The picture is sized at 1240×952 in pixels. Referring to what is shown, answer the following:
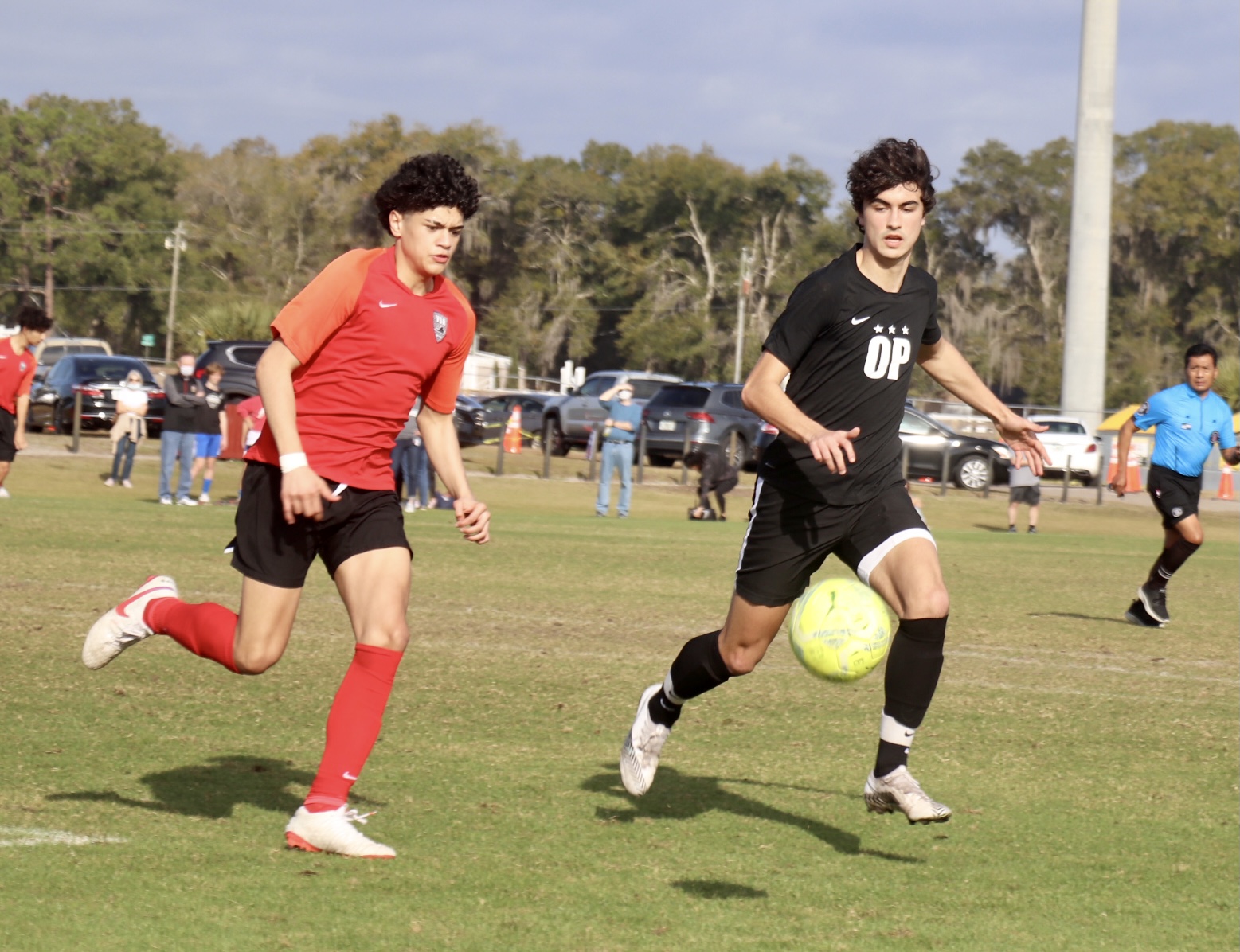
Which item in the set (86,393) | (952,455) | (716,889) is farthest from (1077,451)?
(716,889)

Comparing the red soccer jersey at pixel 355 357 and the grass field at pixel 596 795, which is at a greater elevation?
the red soccer jersey at pixel 355 357

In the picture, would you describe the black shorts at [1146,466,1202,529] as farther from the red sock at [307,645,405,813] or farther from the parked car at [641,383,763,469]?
the parked car at [641,383,763,469]

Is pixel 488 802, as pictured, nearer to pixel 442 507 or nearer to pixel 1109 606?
pixel 1109 606

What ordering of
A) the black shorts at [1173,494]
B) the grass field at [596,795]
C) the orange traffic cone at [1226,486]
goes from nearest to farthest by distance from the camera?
the grass field at [596,795] < the black shorts at [1173,494] < the orange traffic cone at [1226,486]

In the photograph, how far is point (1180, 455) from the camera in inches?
492

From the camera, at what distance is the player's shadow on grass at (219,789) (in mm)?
5543

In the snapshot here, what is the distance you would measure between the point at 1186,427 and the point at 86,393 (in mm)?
24933

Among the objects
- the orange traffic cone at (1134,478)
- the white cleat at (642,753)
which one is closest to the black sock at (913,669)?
the white cleat at (642,753)

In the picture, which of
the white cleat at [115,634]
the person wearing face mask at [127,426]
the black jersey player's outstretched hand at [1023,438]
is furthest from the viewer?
the person wearing face mask at [127,426]

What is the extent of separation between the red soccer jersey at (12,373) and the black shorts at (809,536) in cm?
1009

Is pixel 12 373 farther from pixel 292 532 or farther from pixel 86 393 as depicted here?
pixel 86 393

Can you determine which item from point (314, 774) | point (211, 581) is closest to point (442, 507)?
point (211, 581)

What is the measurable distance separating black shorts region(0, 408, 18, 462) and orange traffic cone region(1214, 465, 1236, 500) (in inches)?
1131

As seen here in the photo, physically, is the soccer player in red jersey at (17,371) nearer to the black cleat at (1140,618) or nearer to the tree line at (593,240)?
the black cleat at (1140,618)
